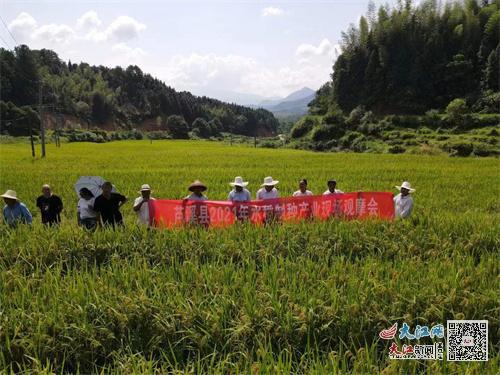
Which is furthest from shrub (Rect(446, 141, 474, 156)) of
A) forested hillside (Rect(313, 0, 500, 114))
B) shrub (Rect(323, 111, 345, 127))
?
forested hillside (Rect(313, 0, 500, 114))

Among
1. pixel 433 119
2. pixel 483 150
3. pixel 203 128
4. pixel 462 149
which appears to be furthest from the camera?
pixel 203 128

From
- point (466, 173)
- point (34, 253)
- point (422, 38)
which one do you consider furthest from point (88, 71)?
point (34, 253)

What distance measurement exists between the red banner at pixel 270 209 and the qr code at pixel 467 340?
357cm

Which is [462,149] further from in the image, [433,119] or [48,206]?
[48,206]

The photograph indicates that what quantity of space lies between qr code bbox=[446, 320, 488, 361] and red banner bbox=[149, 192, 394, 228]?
357cm

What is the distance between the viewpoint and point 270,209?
27.2ft

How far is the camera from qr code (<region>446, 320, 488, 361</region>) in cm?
329

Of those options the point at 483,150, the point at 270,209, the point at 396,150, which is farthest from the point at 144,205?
the point at 396,150

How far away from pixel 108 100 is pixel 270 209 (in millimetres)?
104422

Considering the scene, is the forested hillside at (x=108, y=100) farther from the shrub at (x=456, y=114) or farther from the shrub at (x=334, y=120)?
the shrub at (x=456, y=114)

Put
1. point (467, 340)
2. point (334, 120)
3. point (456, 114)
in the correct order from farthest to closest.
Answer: point (334, 120) → point (456, 114) → point (467, 340)

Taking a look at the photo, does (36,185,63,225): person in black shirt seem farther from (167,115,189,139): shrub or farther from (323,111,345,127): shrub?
(167,115,189,139): shrub

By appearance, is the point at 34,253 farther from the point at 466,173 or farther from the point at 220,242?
the point at 466,173

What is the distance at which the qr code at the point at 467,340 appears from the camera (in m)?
3.29
